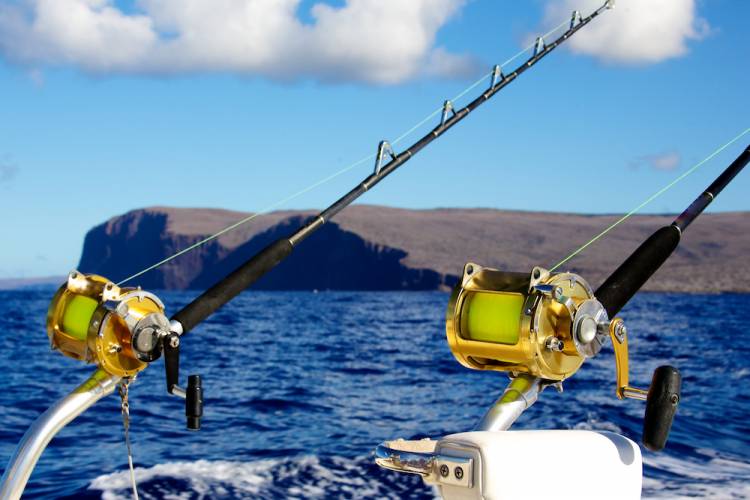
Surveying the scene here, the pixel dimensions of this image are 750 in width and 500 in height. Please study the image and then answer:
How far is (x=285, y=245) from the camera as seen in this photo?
3.29 metres

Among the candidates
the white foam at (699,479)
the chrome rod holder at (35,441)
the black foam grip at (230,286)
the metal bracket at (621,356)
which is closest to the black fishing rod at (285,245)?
the black foam grip at (230,286)

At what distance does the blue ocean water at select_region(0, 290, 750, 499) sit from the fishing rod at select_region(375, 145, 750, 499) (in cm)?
456

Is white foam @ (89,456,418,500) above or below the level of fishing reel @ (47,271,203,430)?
below

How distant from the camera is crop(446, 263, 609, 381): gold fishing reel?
212 centimetres

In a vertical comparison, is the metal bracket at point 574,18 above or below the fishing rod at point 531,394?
above

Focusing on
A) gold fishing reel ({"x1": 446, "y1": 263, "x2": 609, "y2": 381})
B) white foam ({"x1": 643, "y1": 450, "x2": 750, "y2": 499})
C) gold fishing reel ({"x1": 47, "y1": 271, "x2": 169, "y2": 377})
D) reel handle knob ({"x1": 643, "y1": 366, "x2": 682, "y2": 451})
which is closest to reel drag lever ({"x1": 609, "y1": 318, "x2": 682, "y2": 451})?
reel handle knob ({"x1": 643, "y1": 366, "x2": 682, "y2": 451})

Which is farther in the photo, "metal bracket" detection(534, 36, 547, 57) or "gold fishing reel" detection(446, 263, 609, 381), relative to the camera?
"metal bracket" detection(534, 36, 547, 57)

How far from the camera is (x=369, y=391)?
1358 centimetres

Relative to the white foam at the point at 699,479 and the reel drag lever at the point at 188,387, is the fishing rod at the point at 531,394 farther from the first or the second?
the white foam at the point at 699,479

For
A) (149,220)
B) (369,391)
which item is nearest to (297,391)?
(369,391)

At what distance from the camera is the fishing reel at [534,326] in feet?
6.95

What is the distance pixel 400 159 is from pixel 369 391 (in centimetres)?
1034

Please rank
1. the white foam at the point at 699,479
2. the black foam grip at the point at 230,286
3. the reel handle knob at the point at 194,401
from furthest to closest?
the white foam at the point at 699,479, the black foam grip at the point at 230,286, the reel handle knob at the point at 194,401

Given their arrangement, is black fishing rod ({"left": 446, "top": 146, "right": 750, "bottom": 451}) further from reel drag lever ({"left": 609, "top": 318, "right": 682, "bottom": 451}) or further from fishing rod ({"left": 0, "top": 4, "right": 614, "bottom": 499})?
fishing rod ({"left": 0, "top": 4, "right": 614, "bottom": 499})
